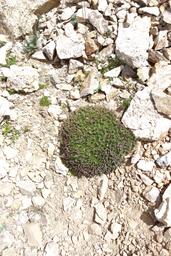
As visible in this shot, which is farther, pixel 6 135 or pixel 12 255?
pixel 6 135

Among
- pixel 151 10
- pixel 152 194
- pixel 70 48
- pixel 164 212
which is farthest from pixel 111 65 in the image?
pixel 164 212

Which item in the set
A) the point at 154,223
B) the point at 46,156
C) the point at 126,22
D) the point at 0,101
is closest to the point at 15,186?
the point at 46,156

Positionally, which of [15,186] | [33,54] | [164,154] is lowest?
[15,186]

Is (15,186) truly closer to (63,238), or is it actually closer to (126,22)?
(63,238)

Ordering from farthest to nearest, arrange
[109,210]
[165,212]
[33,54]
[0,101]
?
1. [33,54]
2. [0,101]
3. [109,210]
4. [165,212]

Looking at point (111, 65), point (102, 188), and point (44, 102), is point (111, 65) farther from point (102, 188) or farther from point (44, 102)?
point (102, 188)

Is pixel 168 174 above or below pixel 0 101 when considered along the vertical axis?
below
